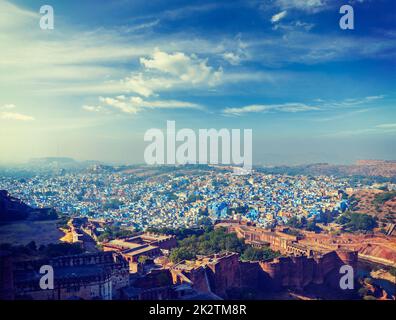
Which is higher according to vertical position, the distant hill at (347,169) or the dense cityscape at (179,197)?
the distant hill at (347,169)

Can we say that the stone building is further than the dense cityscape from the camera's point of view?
No

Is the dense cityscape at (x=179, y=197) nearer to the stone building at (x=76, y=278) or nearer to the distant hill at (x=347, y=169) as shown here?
the distant hill at (x=347, y=169)

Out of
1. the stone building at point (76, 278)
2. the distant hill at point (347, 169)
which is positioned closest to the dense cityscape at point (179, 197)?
the distant hill at point (347, 169)

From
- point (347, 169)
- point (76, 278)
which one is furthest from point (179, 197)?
point (347, 169)

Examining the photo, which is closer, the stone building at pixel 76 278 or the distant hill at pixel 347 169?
the stone building at pixel 76 278

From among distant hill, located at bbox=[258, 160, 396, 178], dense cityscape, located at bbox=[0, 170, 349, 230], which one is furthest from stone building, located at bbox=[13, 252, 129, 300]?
distant hill, located at bbox=[258, 160, 396, 178]

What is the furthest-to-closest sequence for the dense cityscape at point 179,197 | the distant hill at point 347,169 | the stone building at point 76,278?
the distant hill at point 347,169, the dense cityscape at point 179,197, the stone building at point 76,278

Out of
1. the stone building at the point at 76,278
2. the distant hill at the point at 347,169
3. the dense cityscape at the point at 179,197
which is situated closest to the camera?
the stone building at the point at 76,278

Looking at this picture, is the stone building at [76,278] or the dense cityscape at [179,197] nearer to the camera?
the stone building at [76,278]

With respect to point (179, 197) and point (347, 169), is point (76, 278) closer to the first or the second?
point (179, 197)

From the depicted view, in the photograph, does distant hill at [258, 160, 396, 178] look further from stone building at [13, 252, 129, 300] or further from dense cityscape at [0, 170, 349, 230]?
stone building at [13, 252, 129, 300]

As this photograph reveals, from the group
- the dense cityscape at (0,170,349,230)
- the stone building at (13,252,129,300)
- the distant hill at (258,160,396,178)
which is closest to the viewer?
the stone building at (13,252,129,300)
